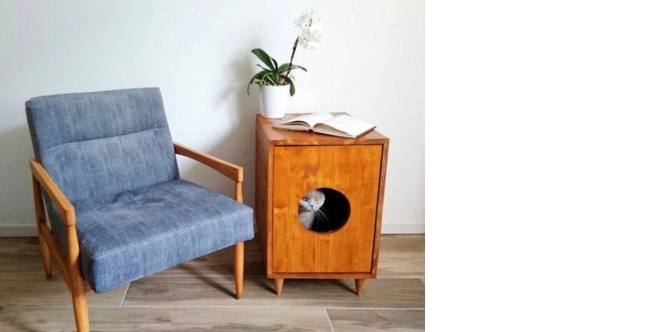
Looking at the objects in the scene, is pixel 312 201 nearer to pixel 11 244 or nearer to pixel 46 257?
pixel 46 257

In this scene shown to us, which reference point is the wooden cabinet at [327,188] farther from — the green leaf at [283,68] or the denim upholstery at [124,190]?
the green leaf at [283,68]

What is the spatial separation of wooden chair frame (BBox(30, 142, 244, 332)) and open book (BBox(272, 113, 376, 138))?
0.27 meters

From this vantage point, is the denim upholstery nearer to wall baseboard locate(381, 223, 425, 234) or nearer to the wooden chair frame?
the wooden chair frame

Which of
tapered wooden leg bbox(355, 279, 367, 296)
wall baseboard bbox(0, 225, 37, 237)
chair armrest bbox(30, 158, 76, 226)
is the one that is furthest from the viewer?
wall baseboard bbox(0, 225, 37, 237)

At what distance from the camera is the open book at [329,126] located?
1553mm

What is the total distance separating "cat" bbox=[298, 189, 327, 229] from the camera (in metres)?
1.67

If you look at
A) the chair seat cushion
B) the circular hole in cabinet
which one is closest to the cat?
the circular hole in cabinet

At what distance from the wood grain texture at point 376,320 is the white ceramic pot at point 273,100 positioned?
2.80 ft

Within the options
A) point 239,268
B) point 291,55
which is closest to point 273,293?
point 239,268

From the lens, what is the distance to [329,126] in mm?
1583

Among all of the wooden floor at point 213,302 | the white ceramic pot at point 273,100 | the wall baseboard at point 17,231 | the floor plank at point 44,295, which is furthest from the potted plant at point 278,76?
the wall baseboard at point 17,231

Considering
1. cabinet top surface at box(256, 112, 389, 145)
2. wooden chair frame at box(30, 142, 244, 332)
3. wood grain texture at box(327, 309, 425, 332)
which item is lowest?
wood grain texture at box(327, 309, 425, 332)

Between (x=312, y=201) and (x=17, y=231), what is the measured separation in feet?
5.05
